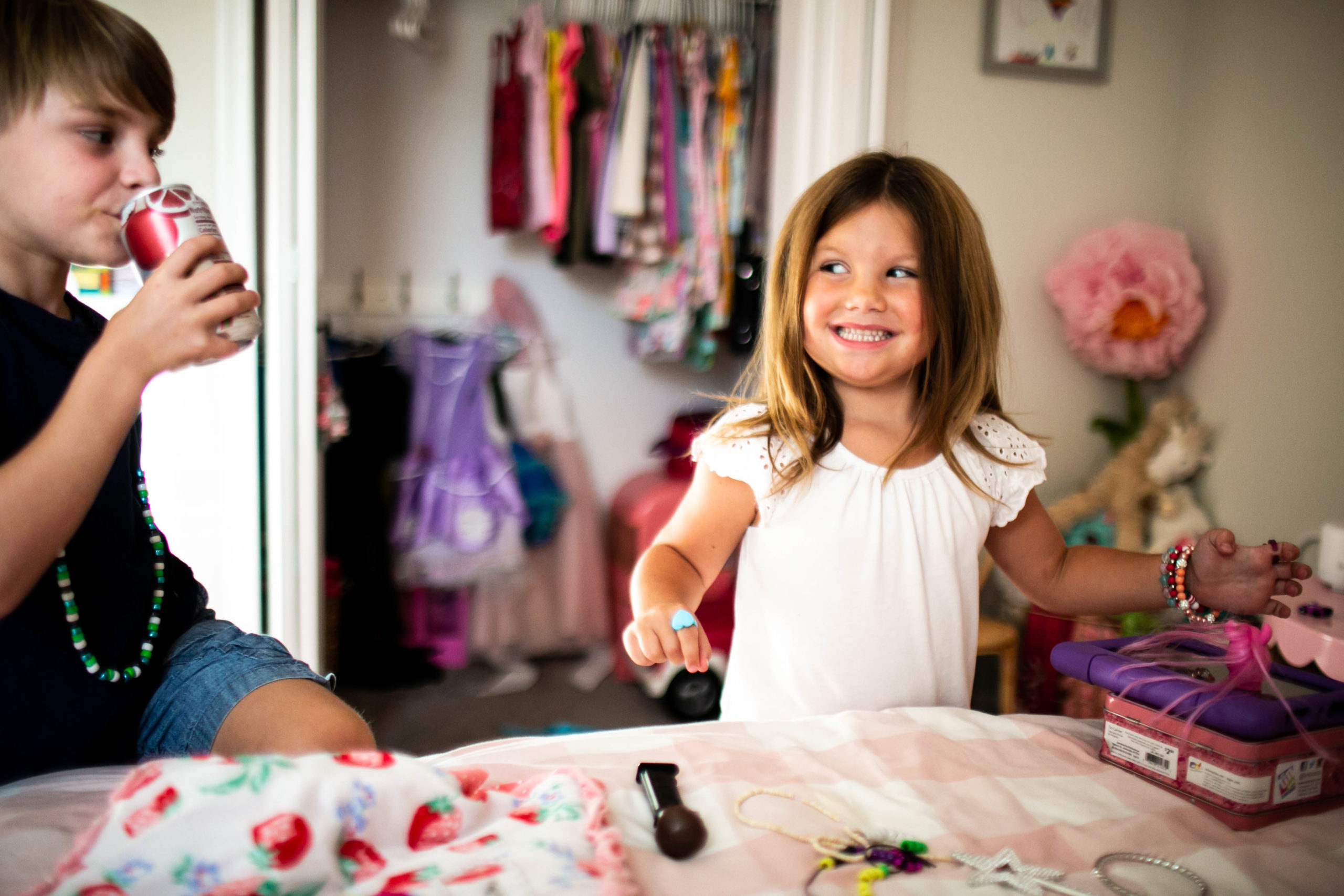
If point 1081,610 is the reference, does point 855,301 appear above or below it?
above

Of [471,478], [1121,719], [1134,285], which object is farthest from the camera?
[471,478]

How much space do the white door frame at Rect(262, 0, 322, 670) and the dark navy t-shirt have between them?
34.3 inches

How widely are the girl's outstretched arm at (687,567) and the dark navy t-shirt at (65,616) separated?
39cm

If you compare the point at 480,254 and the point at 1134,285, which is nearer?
the point at 1134,285

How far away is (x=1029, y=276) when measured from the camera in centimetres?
175

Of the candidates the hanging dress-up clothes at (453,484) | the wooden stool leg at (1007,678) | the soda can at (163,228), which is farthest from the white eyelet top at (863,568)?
the hanging dress-up clothes at (453,484)

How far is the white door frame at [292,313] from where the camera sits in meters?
1.51

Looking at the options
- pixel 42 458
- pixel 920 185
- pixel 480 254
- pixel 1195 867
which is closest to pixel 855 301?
pixel 920 185

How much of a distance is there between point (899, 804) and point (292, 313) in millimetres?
1370

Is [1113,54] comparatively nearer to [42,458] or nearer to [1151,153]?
[1151,153]

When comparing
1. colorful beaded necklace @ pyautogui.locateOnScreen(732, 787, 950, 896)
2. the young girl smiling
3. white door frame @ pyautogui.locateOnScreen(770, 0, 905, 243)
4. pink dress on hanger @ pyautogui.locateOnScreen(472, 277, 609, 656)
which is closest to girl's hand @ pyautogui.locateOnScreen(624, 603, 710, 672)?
colorful beaded necklace @ pyautogui.locateOnScreen(732, 787, 950, 896)

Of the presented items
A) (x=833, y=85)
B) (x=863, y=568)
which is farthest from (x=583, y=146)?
(x=863, y=568)

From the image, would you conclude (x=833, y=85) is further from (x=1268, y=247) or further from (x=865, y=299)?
(x=865, y=299)

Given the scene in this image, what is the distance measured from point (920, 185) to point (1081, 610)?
0.47m
